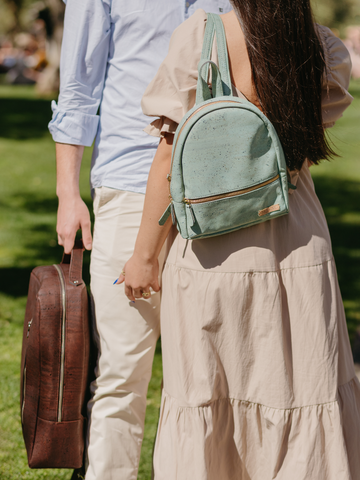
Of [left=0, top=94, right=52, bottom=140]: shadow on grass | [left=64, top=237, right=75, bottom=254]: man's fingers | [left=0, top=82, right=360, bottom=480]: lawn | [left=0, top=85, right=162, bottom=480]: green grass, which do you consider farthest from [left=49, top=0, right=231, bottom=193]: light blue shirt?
[left=0, top=94, right=52, bottom=140]: shadow on grass

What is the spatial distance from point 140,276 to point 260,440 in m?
0.65

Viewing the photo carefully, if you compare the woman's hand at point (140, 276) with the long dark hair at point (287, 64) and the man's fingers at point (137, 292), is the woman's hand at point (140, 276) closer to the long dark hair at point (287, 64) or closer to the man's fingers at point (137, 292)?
the man's fingers at point (137, 292)

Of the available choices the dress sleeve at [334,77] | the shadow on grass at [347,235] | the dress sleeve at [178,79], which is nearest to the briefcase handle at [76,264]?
the dress sleeve at [178,79]

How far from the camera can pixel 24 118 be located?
45.0 feet

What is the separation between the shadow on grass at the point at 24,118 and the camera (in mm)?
12164

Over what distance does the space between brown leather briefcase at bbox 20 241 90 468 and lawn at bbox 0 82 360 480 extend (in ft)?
2.40

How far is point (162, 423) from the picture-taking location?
1.74 metres

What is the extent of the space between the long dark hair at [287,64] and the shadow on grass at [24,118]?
35.7 feet

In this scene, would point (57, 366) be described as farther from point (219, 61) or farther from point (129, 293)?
point (219, 61)

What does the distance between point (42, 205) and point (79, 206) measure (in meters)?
5.45

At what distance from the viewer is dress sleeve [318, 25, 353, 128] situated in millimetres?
1590

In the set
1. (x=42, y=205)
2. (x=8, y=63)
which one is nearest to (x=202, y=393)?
(x=42, y=205)

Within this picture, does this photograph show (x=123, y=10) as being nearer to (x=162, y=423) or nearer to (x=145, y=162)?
(x=145, y=162)

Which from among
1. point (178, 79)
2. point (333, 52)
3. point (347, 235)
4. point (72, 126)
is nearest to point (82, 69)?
point (72, 126)
